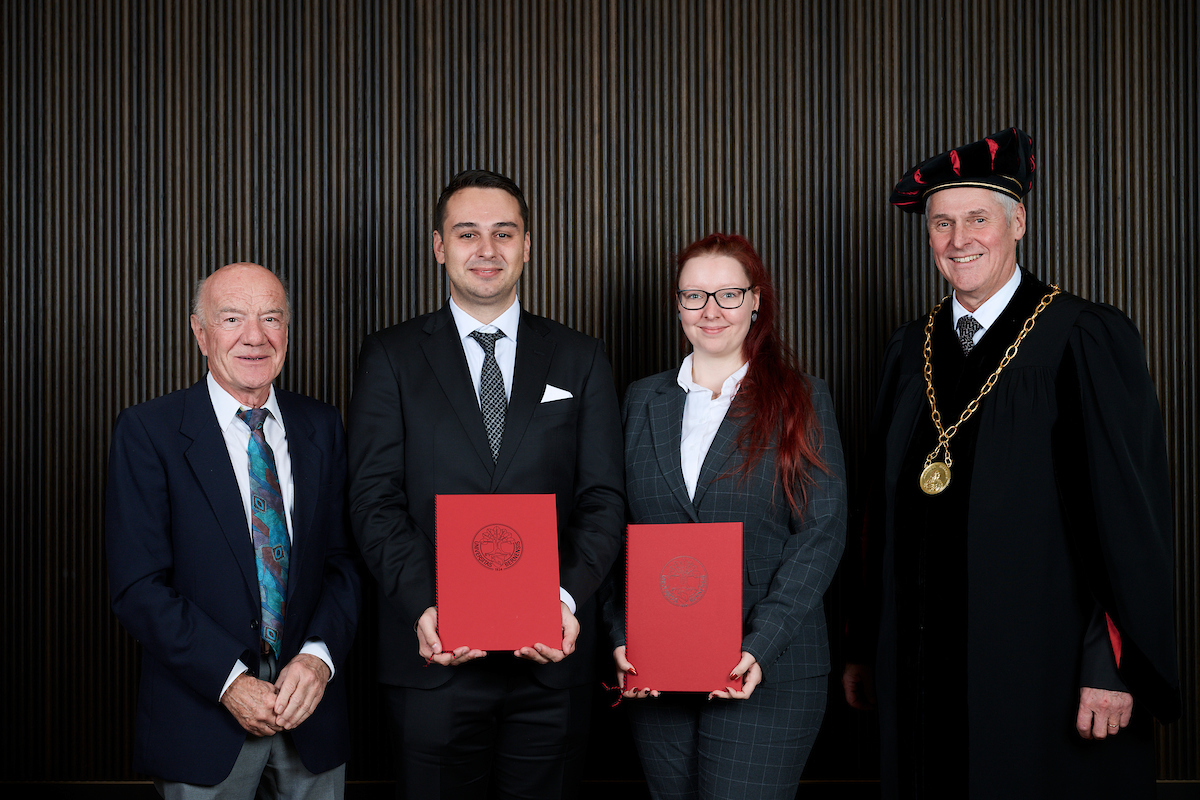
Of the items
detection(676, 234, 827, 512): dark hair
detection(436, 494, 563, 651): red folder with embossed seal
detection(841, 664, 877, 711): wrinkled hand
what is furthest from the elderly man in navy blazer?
detection(841, 664, 877, 711): wrinkled hand

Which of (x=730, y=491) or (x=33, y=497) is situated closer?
(x=730, y=491)

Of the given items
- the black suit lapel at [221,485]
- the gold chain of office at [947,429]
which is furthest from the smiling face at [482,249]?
the gold chain of office at [947,429]

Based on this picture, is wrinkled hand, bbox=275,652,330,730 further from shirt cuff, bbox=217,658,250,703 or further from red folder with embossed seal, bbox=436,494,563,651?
red folder with embossed seal, bbox=436,494,563,651

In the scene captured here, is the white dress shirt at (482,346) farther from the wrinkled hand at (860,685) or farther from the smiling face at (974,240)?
the wrinkled hand at (860,685)

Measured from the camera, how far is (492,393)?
196cm

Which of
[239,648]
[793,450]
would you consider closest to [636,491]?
[793,450]

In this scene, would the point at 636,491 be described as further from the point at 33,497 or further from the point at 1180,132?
the point at 1180,132

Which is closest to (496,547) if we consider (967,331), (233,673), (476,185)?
(233,673)

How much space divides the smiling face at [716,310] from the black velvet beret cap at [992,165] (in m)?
0.61

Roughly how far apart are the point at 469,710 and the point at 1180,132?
3195mm

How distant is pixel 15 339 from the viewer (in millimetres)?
2855

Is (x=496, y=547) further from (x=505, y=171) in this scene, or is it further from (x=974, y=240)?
(x=505, y=171)

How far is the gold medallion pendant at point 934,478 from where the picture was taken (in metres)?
1.90

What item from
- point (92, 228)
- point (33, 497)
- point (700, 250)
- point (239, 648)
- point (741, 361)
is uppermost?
point (92, 228)
